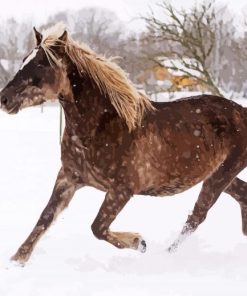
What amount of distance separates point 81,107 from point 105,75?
0.34 m

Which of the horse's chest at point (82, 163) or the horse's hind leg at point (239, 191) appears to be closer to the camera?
the horse's chest at point (82, 163)

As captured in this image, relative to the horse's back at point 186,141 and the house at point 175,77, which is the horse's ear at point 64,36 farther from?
the house at point 175,77

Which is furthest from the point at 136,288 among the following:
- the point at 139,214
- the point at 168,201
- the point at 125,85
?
the point at 168,201

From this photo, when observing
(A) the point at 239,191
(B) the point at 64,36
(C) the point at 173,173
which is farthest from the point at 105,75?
(A) the point at 239,191

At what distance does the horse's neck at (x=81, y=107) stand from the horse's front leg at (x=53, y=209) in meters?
0.41

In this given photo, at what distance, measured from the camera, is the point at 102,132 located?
4.66 meters

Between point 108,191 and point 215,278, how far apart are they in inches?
42.0

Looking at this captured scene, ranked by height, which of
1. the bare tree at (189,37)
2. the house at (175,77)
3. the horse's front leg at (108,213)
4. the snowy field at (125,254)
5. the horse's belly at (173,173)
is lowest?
the house at (175,77)

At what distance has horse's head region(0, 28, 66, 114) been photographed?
4449 mm

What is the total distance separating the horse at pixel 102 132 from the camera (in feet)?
14.9

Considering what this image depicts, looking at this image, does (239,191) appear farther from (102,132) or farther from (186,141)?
(102,132)

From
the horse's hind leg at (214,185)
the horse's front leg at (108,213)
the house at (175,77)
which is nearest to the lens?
the horse's front leg at (108,213)

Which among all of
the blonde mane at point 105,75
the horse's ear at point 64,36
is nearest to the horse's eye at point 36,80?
the blonde mane at point 105,75

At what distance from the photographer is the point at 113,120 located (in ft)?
15.5
